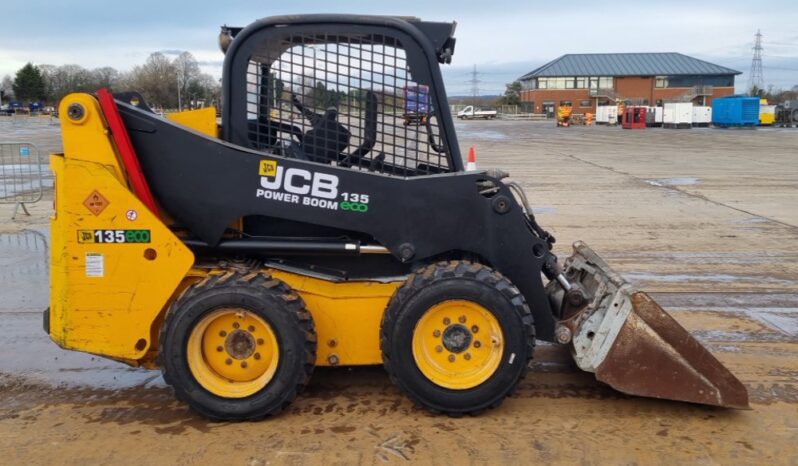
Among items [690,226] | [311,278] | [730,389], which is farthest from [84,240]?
[690,226]

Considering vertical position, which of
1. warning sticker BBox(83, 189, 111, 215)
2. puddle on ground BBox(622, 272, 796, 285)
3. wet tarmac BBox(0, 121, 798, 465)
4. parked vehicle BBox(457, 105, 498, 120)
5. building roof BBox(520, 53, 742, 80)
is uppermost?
building roof BBox(520, 53, 742, 80)

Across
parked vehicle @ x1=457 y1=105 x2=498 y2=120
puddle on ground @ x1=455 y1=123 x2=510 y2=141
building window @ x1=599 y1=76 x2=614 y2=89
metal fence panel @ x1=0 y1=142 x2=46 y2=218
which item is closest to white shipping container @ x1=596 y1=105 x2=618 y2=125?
puddle on ground @ x1=455 y1=123 x2=510 y2=141

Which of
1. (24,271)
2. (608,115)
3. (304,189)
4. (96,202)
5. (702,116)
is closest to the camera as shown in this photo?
(96,202)

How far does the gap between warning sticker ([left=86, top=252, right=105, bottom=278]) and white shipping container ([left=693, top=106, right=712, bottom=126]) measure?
54.7 meters

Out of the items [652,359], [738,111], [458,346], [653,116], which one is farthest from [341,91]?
[653,116]

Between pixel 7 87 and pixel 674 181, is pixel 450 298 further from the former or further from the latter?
pixel 7 87

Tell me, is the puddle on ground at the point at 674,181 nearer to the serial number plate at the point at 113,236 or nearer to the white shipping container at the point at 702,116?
the serial number plate at the point at 113,236

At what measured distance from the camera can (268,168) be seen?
13.8 ft

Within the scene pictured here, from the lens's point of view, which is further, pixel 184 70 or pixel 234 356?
pixel 184 70

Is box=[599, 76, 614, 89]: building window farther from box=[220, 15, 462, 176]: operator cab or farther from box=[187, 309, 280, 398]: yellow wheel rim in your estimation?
box=[187, 309, 280, 398]: yellow wheel rim

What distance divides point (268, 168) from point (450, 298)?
4.17 ft

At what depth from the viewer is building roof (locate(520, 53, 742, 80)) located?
9394 cm

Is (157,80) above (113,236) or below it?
above

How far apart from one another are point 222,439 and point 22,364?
7.26ft
